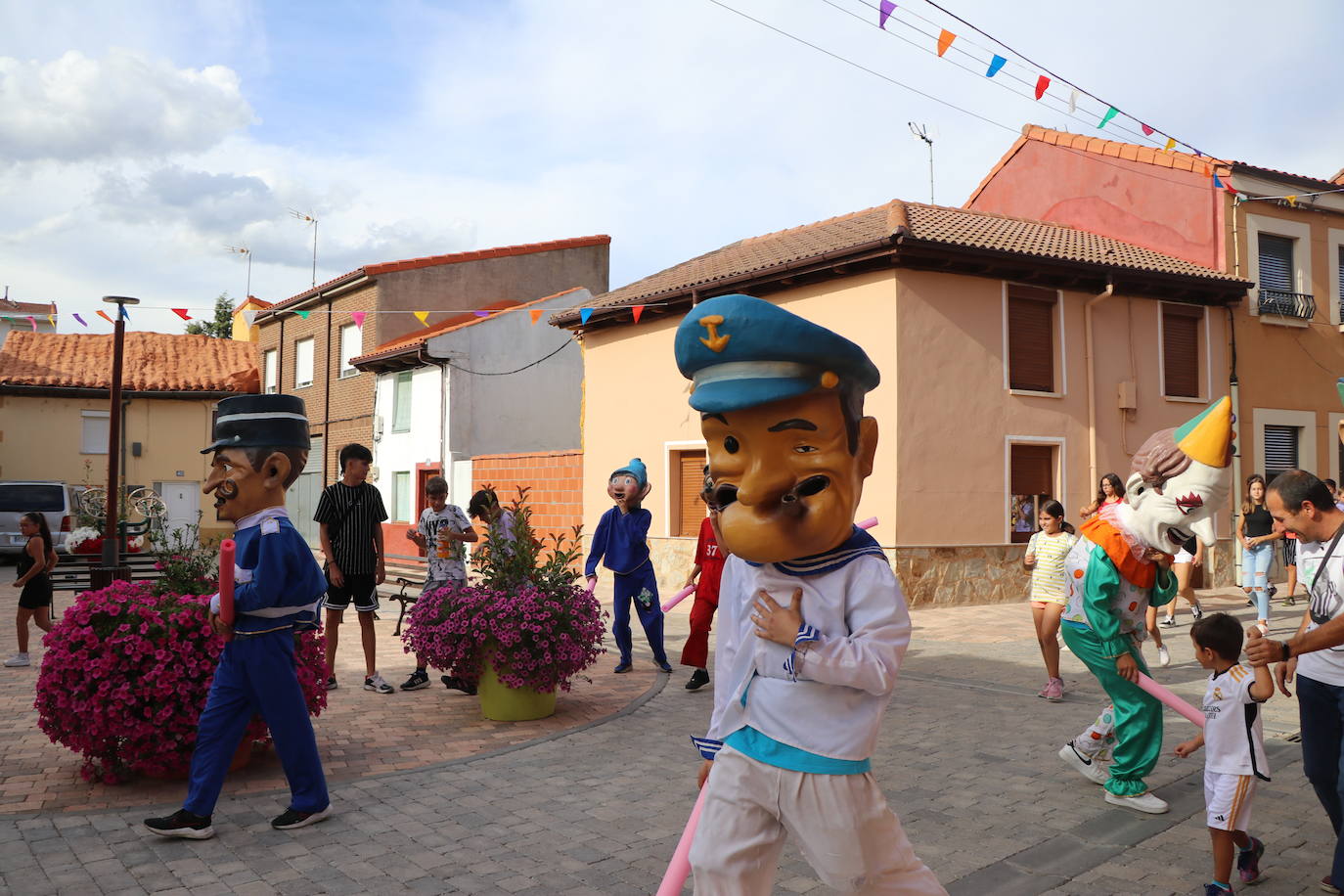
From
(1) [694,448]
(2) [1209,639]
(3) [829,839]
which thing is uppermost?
(1) [694,448]

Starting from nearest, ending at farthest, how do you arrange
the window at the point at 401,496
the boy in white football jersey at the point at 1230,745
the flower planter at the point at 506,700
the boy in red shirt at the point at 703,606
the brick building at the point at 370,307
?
the boy in white football jersey at the point at 1230,745
the flower planter at the point at 506,700
the boy in red shirt at the point at 703,606
the window at the point at 401,496
the brick building at the point at 370,307

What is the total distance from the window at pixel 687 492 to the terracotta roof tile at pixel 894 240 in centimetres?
263

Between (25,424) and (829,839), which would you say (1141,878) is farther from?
(25,424)

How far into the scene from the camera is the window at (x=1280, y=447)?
17.1m

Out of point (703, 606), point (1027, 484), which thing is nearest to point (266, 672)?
point (703, 606)

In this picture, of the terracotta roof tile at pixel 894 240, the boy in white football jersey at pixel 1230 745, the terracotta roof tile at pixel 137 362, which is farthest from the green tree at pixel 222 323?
the boy in white football jersey at pixel 1230 745

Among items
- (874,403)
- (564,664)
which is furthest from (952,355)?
(564,664)

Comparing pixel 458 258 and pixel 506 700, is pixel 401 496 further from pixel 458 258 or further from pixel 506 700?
pixel 506 700

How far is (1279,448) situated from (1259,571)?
7557mm

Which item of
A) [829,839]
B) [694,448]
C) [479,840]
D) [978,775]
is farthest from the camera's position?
[694,448]

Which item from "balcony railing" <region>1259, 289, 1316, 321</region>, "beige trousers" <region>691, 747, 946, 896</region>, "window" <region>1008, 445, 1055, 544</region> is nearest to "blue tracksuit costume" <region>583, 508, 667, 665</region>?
"beige trousers" <region>691, 747, 946, 896</region>

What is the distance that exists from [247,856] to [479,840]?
93cm

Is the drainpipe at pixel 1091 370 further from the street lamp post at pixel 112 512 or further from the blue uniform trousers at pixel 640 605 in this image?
the street lamp post at pixel 112 512

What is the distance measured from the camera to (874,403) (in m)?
13.7
